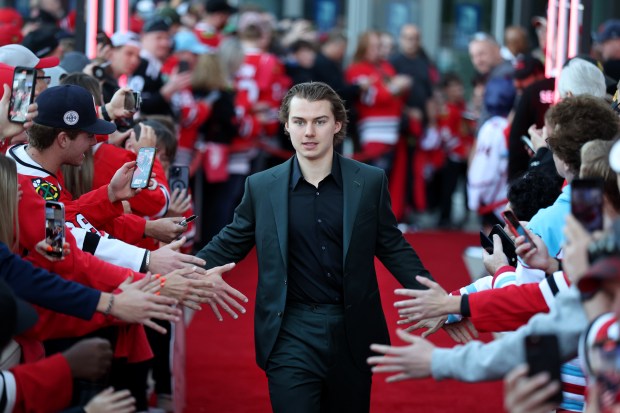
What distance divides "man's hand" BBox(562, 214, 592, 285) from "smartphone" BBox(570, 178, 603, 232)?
130 millimetres

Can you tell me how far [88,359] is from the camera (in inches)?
157

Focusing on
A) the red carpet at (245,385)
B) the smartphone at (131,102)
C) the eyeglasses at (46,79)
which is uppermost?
the eyeglasses at (46,79)

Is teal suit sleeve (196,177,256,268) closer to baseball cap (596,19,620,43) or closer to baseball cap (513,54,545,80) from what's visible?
baseball cap (513,54,545,80)

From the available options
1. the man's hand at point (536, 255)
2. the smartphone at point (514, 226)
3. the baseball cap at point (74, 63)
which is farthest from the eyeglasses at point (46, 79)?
the man's hand at point (536, 255)

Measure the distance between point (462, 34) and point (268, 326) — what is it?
54.3 feet

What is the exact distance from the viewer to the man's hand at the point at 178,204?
665 centimetres

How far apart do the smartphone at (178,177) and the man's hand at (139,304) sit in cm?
254

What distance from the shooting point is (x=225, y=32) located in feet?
42.1

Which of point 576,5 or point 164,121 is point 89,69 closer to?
point 164,121

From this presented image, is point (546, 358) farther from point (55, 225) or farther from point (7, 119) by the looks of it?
point (7, 119)

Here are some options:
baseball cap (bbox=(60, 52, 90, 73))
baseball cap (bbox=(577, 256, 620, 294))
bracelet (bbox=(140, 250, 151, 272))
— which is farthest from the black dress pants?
baseball cap (bbox=(60, 52, 90, 73))

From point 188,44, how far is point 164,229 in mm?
6069

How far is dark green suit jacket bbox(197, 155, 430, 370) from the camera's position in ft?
16.8

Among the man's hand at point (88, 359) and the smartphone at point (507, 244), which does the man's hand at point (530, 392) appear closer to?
the man's hand at point (88, 359)
